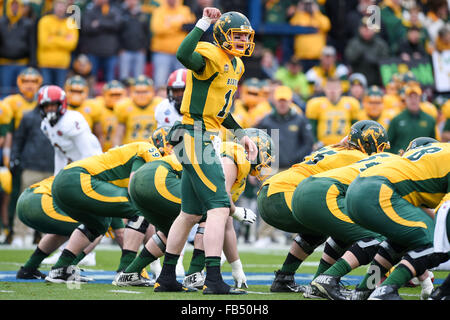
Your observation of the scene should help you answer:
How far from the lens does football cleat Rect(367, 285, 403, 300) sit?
516 cm

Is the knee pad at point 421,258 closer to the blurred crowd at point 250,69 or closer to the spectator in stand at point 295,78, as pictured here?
the blurred crowd at point 250,69

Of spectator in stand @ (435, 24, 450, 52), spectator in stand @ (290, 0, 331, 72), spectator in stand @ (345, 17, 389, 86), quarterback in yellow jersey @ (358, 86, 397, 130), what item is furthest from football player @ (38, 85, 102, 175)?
spectator in stand @ (435, 24, 450, 52)

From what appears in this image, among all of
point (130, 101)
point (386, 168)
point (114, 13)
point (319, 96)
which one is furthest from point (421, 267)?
point (114, 13)

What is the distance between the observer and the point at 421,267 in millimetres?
5203

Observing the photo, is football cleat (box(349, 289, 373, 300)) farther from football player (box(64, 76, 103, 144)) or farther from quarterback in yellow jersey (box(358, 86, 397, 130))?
quarterback in yellow jersey (box(358, 86, 397, 130))

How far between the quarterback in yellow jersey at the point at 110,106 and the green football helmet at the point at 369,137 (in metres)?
5.99

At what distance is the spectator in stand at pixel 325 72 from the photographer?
572 inches

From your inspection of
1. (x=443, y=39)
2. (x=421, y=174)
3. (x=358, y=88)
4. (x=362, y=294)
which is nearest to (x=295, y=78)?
(x=358, y=88)

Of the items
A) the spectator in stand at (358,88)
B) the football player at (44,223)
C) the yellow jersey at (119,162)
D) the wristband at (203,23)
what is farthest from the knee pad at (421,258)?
the spectator in stand at (358,88)

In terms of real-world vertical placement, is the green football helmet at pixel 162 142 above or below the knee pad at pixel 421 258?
above

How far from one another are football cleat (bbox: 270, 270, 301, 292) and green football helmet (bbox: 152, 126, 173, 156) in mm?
1387

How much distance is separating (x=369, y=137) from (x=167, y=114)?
2.46 metres

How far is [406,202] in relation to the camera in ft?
17.8
